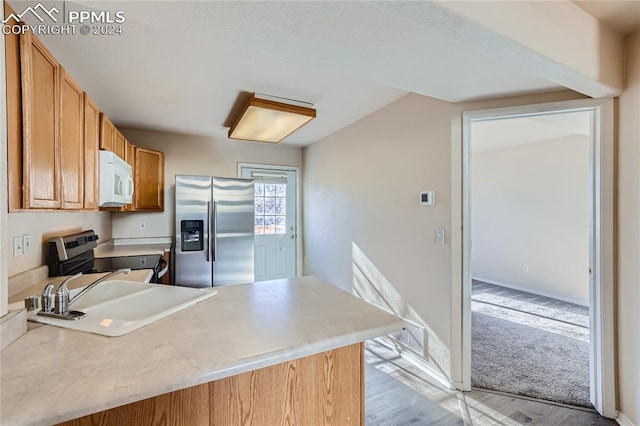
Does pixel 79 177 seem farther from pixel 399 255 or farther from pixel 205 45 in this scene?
pixel 399 255

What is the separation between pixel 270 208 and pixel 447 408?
11.4 feet

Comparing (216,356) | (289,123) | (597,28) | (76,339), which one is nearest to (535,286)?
(597,28)

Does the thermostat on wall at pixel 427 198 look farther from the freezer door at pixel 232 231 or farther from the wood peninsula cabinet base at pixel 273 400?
the freezer door at pixel 232 231

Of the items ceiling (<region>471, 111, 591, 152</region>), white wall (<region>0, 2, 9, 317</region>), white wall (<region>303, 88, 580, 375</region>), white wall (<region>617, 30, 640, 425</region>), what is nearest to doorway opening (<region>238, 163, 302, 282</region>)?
white wall (<region>303, 88, 580, 375</region>)

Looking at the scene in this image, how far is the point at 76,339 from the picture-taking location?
913 millimetres

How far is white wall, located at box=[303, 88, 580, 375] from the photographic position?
224cm

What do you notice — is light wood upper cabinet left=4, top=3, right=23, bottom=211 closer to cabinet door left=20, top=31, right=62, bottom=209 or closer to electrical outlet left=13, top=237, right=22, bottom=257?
cabinet door left=20, top=31, right=62, bottom=209

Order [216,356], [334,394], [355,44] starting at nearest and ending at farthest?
[216,356] → [334,394] → [355,44]

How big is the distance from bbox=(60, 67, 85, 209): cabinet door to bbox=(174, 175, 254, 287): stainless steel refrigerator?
5.93ft

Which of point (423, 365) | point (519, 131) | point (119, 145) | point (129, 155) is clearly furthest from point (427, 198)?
point (129, 155)

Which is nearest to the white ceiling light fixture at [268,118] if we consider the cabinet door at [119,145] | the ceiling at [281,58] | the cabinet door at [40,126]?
the ceiling at [281,58]

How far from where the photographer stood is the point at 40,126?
1182 mm

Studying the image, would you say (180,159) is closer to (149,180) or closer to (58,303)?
(149,180)

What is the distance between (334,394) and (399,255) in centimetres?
178
